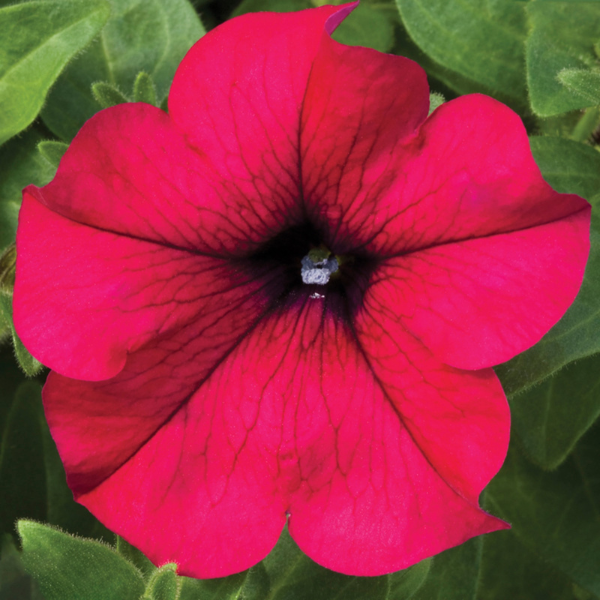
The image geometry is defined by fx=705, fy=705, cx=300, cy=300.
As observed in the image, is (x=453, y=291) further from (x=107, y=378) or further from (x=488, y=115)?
(x=107, y=378)

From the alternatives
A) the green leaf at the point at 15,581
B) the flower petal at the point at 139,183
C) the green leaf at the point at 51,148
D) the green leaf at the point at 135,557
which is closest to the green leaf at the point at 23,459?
the green leaf at the point at 15,581

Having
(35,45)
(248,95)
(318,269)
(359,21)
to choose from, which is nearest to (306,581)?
(318,269)

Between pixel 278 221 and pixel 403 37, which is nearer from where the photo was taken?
pixel 278 221

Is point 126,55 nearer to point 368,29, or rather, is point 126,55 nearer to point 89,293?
point 368,29

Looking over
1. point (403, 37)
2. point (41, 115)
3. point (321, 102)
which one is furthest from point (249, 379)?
point (403, 37)

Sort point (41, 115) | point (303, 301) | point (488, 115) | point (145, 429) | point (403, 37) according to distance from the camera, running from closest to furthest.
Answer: point (488, 115) < point (145, 429) < point (303, 301) < point (41, 115) < point (403, 37)

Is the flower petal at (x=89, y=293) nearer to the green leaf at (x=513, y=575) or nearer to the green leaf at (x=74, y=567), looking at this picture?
the green leaf at (x=74, y=567)
